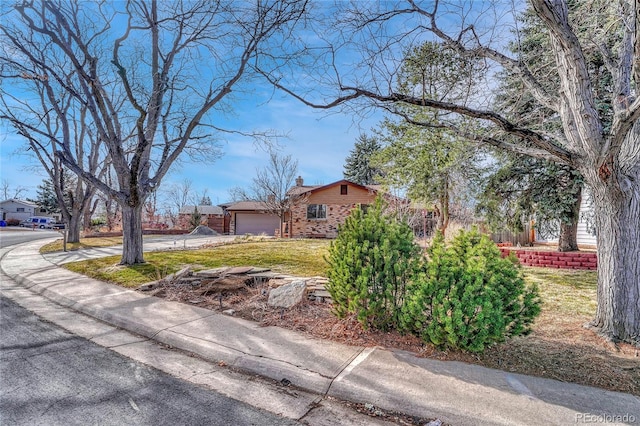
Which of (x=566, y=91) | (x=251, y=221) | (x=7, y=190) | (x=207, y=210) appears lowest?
(x=251, y=221)

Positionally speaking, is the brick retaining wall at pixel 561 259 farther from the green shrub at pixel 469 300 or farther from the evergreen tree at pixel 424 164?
the green shrub at pixel 469 300

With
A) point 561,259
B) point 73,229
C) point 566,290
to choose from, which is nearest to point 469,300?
point 566,290

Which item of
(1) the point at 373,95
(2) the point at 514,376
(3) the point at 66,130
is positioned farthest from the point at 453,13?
(3) the point at 66,130

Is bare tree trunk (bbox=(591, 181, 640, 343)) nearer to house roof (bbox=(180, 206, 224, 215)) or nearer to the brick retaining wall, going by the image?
the brick retaining wall

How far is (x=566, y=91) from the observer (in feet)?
13.6

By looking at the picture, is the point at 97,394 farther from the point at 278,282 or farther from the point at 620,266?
the point at 620,266

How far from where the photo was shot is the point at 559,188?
968 centimetres

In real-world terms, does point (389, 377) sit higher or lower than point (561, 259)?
lower

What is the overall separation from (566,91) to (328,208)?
66.0 feet

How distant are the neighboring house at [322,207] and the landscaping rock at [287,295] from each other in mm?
18587

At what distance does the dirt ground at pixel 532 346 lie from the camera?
10.3ft

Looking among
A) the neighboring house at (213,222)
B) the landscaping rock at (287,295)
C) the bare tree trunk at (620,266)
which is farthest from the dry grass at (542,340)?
the neighboring house at (213,222)

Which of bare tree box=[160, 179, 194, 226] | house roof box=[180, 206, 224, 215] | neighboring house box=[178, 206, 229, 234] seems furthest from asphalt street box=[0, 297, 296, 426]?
bare tree box=[160, 179, 194, 226]

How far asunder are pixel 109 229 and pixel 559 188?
3006cm
